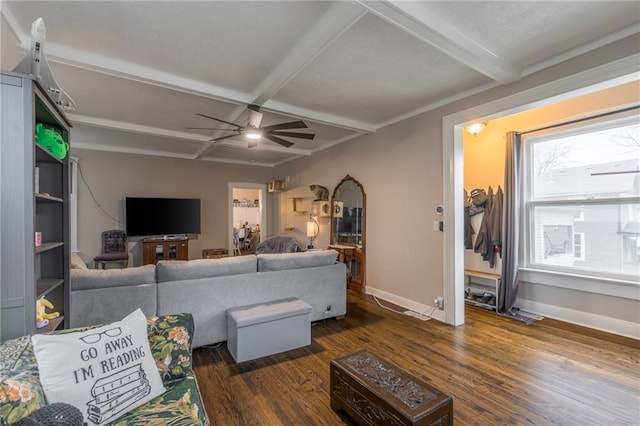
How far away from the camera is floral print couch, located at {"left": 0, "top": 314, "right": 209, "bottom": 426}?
104cm

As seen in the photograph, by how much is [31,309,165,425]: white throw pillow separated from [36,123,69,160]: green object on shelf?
117 centimetres

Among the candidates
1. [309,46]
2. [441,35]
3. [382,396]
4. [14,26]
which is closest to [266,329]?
[382,396]

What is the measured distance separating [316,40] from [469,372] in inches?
112

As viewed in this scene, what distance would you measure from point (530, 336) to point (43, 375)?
383 centimetres

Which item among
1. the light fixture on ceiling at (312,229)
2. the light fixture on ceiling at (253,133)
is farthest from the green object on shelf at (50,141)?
the light fixture on ceiling at (312,229)

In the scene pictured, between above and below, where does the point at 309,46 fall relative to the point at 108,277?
above

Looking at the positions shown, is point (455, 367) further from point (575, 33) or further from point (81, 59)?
point (81, 59)

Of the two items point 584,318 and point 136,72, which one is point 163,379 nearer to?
point 136,72

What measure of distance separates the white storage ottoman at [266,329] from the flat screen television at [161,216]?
4.02 metres

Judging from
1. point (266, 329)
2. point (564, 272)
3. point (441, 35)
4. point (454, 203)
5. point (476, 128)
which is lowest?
point (266, 329)

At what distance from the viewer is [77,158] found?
5363 millimetres

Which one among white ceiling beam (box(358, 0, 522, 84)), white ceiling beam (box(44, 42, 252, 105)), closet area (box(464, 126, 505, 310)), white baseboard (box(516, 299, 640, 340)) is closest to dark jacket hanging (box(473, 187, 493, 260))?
closet area (box(464, 126, 505, 310))

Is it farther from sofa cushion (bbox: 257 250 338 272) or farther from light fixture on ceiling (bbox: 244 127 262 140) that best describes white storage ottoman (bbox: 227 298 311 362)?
light fixture on ceiling (bbox: 244 127 262 140)

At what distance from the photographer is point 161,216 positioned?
6.01 metres
